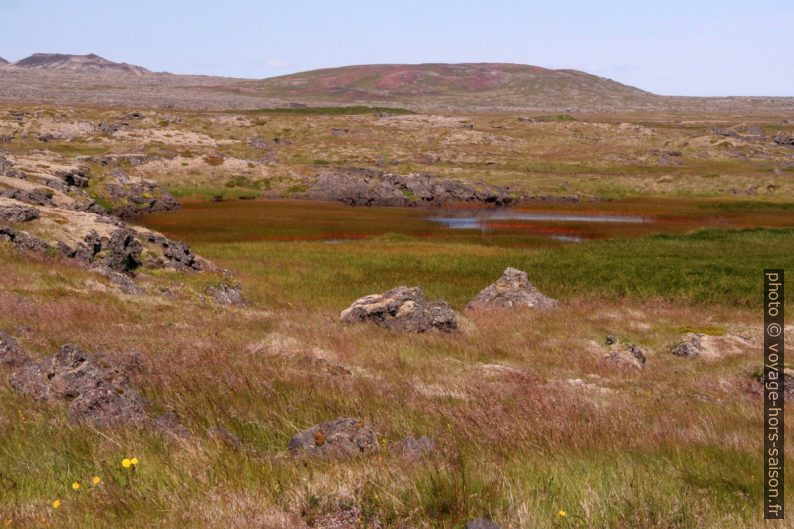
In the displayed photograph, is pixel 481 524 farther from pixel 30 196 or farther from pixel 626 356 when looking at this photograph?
pixel 30 196

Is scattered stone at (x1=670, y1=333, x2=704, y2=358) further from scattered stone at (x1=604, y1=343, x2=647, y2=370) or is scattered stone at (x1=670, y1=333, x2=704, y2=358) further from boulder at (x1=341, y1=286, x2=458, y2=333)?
boulder at (x1=341, y1=286, x2=458, y2=333)

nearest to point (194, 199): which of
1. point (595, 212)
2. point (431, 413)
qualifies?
point (595, 212)

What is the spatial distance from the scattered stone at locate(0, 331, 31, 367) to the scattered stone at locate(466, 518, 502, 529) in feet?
28.4

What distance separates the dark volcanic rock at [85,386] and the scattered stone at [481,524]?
15.0ft

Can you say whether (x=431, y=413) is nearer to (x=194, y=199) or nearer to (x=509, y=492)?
(x=509, y=492)

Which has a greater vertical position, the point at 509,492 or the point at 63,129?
the point at 63,129

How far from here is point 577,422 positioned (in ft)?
28.6

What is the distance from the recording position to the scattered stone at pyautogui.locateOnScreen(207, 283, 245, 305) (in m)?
29.8

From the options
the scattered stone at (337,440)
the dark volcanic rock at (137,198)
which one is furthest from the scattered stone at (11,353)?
the dark volcanic rock at (137,198)

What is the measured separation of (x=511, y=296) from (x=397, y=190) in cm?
6299

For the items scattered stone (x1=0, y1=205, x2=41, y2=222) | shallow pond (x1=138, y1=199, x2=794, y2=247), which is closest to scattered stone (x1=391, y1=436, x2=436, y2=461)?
scattered stone (x1=0, y1=205, x2=41, y2=222)

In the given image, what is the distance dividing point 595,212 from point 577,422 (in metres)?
75.5

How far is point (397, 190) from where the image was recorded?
91438mm

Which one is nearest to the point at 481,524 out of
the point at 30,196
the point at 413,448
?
the point at 413,448
